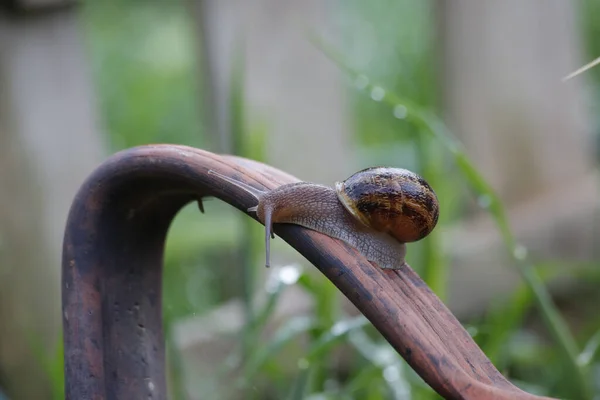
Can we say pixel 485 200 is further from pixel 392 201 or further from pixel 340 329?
pixel 392 201

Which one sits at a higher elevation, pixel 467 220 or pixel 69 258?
pixel 69 258

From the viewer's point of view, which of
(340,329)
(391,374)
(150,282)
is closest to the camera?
(150,282)

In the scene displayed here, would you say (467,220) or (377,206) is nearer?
(377,206)

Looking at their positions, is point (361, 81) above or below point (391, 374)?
above

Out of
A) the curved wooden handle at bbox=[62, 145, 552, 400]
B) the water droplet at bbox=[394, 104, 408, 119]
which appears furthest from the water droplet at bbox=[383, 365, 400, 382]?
the curved wooden handle at bbox=[62, 145, 552, 400]

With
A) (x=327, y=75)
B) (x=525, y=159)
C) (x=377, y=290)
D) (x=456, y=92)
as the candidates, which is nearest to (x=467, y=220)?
(x=525, y=159)

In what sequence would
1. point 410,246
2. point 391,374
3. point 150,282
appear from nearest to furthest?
1. point 150,282
2. point 391,374
3. point 410,246

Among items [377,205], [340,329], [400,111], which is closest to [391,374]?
[340,329]

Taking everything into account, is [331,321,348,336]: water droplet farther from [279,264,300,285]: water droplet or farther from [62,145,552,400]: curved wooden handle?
[62,145,552,400]: curved wooden handle

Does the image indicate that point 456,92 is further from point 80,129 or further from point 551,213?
point 80,129
